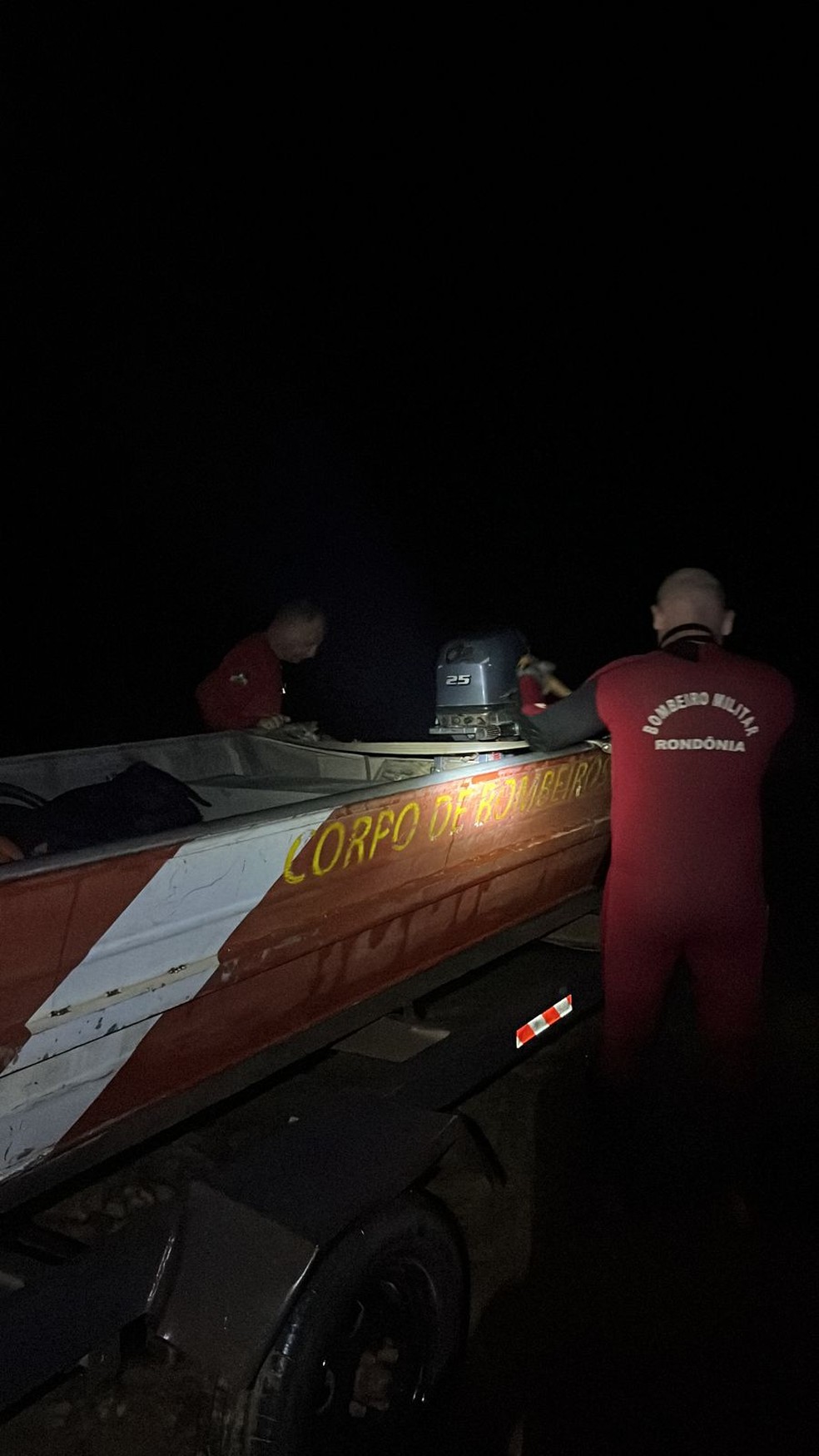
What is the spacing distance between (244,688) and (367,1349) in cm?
315

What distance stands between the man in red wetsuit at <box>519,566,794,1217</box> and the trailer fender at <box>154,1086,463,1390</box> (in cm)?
87

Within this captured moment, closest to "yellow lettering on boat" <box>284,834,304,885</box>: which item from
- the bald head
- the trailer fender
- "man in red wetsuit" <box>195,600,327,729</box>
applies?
the trailer fender

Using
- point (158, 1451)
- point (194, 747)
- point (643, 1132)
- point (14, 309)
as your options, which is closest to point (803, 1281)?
point (643, 1132)

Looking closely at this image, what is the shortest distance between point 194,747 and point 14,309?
130 ft

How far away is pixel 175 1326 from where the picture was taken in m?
1.78

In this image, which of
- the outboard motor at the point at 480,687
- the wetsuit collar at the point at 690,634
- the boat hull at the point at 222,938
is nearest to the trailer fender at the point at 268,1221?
the boat hull at the point at 222,938

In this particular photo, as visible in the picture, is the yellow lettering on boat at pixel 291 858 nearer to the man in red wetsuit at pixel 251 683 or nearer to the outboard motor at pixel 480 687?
the outboard motor at pixel 480 687

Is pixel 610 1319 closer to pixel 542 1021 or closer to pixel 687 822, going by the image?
pixel 542 1021

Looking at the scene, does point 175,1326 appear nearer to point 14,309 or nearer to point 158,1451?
point 158,1451

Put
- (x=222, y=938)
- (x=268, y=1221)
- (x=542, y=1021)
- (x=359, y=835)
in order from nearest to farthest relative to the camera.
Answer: (x=268, y=1221) < (x=222, y=938) < (x=359, y=835) < (x=542, y=1021)

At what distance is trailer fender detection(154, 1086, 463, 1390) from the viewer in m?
1.75

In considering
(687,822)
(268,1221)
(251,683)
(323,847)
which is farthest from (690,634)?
(251,683)

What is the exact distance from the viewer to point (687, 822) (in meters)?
2.56

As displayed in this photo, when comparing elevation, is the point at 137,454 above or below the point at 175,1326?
above
